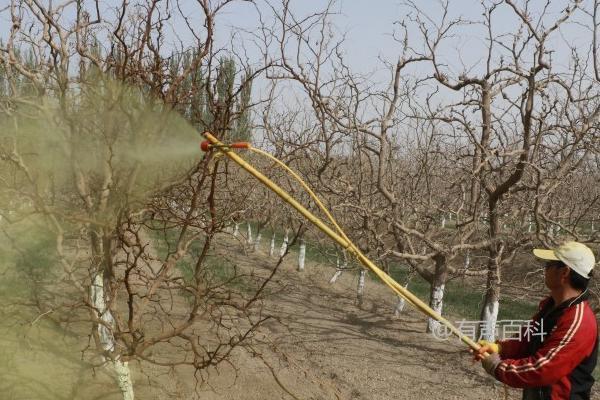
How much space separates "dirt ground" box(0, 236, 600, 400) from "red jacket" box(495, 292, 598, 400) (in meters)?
1.53

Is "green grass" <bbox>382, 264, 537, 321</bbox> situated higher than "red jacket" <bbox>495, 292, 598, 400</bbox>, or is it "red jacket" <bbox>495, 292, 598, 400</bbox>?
"red jacket" <bbox>495, 292, 598, 400</bbox>

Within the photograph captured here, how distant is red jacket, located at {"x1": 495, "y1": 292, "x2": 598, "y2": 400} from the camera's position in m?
2.33

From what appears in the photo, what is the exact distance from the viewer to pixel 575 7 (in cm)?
521

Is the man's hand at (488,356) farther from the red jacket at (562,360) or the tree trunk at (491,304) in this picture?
the tree trunk at (491,304)

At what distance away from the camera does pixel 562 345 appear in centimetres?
234

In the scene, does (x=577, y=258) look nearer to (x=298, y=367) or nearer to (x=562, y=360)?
(x=562, y=360)

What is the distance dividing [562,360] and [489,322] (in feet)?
15.1

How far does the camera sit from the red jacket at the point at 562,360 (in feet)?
7.66

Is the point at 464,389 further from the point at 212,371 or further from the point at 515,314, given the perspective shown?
the point at 515,314

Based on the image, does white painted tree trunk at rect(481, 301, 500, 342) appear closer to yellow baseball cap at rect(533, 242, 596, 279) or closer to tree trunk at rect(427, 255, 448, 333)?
tree trunk at rect(427, 255, 448, 333)

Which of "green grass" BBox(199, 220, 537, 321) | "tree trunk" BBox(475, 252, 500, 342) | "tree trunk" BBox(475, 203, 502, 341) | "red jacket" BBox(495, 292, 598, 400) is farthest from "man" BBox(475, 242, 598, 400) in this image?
"green grass" BBox(199, 220, 537, 321)

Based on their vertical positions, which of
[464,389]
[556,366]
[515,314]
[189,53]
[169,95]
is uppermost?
[189,53]

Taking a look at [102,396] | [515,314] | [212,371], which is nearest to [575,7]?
[212,371]

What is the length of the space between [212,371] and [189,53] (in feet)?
10.5
